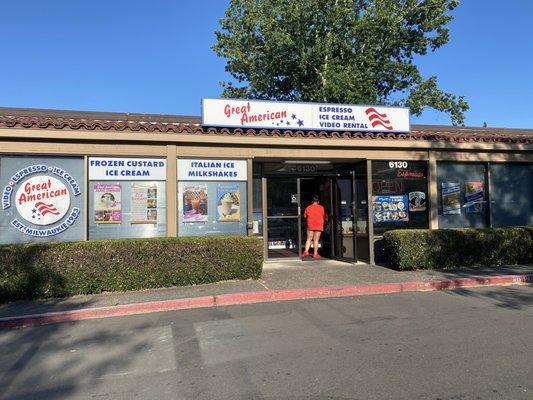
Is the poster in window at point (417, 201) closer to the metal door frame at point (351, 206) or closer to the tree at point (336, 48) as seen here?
the metal door frame at point (351, 206)

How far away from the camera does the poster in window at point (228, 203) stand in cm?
1109

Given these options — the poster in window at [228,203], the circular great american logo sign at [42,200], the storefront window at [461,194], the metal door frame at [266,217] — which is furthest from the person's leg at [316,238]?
the circular great american logo sign at [42,200]

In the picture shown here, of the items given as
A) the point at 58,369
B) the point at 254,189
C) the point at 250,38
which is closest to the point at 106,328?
the point at 58,369

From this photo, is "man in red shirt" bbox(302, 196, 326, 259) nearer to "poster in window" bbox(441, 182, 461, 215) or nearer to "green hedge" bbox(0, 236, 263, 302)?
"poster in window" bbox(441, 182, 461, 215)

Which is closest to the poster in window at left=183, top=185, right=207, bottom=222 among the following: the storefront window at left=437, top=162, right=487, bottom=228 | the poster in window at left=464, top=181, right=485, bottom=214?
the storefront window at left=437, top=162, right=487, bottom=228

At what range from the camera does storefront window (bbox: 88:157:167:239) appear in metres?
10.3

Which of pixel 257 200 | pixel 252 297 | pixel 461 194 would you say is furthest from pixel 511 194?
pixel 252 297

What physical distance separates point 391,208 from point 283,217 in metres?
2.83

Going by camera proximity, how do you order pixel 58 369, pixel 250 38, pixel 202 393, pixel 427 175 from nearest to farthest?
1. pixel 202 393
2. pixel 58 369
3. pixel 427 175
4. pixel 250 38

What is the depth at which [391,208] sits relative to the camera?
40.2 ft

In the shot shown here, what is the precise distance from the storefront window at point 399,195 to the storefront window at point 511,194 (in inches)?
81.0

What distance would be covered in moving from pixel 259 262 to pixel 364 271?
100 inches

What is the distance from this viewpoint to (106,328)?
6.90m

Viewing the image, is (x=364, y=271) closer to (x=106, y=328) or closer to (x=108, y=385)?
(x=106, y=328)
